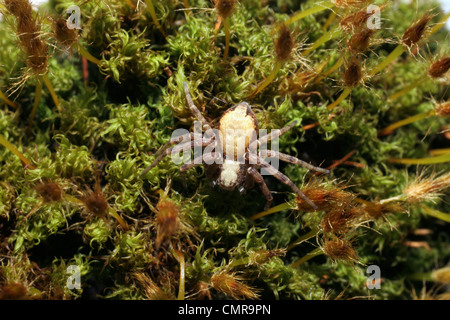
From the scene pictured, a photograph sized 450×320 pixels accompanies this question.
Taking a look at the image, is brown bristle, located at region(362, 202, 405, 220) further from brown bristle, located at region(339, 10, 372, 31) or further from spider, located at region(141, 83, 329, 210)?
brown bristle, located at region(339, 10, 372, 31)

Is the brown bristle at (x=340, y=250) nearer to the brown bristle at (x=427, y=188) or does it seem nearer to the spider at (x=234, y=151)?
the spider at (x=234, y=151)

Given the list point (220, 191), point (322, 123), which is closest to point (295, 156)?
point (322, 123)

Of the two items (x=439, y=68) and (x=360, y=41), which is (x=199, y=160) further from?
(x=439, y=68)

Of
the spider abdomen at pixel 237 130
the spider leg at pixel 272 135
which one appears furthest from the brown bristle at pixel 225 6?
the spider leg at pixel 272 135

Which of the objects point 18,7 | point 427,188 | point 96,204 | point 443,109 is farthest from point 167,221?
point 443,109

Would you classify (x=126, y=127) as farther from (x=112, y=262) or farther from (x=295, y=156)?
(x=295, y=156)
